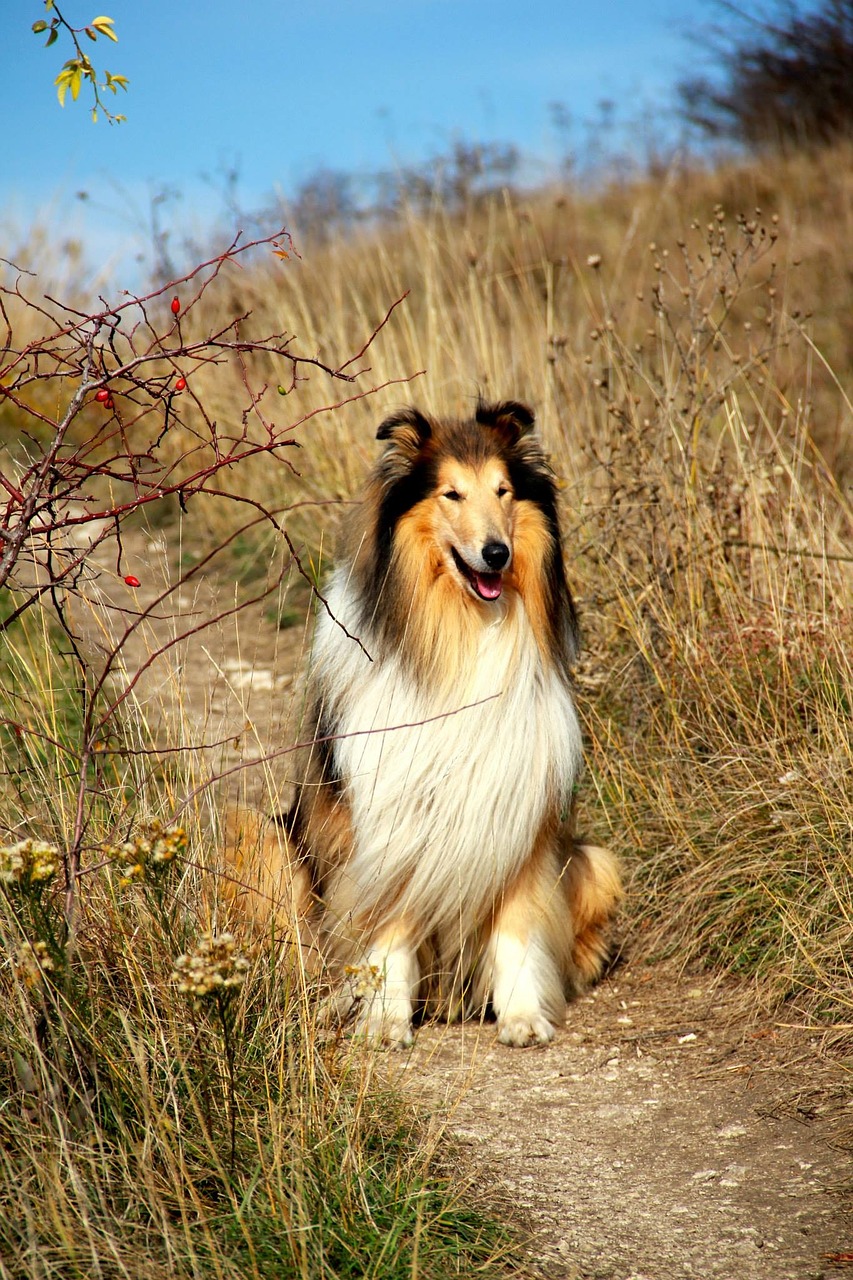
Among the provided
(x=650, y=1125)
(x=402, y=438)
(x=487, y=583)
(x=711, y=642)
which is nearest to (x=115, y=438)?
(x=402, y=438)

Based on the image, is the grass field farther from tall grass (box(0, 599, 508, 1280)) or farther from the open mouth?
the open mouth

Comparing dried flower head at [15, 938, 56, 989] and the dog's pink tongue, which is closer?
dried flower head at [15, 938, 56, 989]

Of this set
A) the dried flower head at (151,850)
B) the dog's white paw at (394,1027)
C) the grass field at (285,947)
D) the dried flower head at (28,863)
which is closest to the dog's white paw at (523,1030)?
the dog's white paw at (394,1027)

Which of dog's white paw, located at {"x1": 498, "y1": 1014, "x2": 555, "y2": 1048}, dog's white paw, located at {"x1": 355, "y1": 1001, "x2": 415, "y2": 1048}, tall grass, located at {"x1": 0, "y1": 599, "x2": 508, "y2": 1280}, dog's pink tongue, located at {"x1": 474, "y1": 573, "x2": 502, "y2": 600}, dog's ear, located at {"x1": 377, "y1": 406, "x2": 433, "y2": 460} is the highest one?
dog's ear, located at {"x1": 377, "y1": 406, "x2": 433, "y2": 460}

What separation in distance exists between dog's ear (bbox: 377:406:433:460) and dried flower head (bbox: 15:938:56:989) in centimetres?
197

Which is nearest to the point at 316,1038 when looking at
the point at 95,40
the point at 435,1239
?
the point at 435,1239

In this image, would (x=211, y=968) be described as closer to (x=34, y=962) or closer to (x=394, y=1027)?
(x=34, y=962)

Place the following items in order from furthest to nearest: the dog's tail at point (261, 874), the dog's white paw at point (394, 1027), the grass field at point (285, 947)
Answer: the dog's white paw at point (394, 1027)
the dog's tail at point (261, 874)
the grass field at point (285, 947)

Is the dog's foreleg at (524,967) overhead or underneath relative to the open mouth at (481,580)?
underneath

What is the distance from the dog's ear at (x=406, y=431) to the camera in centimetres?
Result: 373

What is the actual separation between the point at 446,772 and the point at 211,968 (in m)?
1.71

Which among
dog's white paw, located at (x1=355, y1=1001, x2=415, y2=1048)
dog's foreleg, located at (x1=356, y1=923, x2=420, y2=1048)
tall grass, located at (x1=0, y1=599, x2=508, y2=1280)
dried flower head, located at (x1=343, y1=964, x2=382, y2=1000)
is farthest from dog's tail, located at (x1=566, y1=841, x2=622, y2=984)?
dried flower head, located at (x1=343, y1=964, x2=382, y2=1000)

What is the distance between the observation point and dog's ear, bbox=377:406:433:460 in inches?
147

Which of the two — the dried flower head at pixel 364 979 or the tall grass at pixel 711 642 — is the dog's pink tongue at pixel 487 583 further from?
the dried flower head at pixel 364 979
